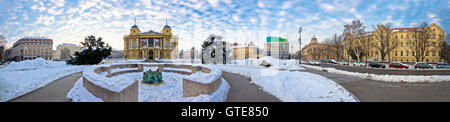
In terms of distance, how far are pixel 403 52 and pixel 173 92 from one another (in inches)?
2379

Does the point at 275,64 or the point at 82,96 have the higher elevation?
the point at 275,64

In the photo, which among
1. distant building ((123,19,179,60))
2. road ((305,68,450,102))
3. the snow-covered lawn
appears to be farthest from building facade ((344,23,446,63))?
distant building ((123,19,179,60))

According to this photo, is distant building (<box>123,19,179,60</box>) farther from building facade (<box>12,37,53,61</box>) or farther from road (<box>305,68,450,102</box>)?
road (<box>305,68,450,102</box>)

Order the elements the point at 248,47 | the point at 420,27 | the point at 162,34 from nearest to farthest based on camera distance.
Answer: the point at 420,27 < the point at 162,34 < the point at 248,47

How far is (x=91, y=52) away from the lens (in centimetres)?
2147

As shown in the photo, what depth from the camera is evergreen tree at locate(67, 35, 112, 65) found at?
67.4 feet

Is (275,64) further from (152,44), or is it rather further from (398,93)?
(152,44)

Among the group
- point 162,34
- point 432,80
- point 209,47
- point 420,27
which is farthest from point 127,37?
point 420,27

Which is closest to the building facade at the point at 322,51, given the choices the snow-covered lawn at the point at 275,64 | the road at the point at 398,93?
the snow-covered lawn at the point at 275,64

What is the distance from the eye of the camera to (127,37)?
158ft

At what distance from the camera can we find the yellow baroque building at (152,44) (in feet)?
150

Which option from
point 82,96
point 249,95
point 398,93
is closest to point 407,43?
point 398,93
